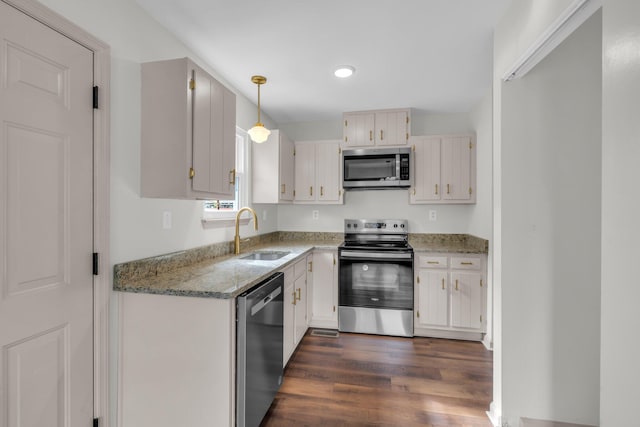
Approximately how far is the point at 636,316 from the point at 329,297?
2.68 meters

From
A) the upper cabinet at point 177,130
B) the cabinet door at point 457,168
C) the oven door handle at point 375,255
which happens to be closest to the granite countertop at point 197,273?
the upper cabinet at point 177,130

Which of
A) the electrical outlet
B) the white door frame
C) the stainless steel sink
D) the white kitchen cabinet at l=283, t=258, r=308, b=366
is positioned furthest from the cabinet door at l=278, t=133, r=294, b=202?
the white door frame

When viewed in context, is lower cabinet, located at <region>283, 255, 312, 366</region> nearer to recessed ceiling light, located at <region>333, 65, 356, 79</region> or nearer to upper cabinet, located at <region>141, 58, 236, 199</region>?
upper cabinet, located at <region>141, 58, 236, 199</region>

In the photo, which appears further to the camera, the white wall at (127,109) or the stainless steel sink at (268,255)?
the stainless steel sink at (268,255)

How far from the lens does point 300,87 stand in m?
2.87

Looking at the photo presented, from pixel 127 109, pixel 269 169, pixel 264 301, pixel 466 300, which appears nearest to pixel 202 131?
pixel 127 109

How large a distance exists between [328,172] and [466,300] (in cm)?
208

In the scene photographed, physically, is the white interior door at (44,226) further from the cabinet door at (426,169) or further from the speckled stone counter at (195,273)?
the cabinet door at (426,169)

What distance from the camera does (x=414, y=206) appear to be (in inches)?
146

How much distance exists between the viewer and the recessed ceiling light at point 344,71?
8.05 ft

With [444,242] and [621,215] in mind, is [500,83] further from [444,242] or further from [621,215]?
[444,242]

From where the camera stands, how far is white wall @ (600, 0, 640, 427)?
0.85m

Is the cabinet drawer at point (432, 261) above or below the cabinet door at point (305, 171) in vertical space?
below

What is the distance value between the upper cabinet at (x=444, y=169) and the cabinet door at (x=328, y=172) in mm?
889
